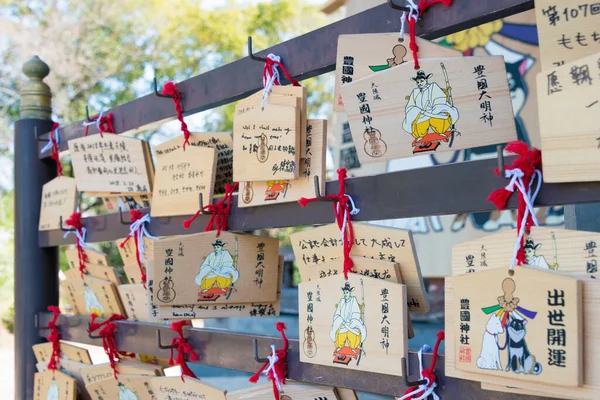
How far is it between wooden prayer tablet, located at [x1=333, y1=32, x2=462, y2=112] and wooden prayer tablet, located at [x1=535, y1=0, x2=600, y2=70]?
0.18 m

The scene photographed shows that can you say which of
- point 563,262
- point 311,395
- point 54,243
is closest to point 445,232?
point 54,243

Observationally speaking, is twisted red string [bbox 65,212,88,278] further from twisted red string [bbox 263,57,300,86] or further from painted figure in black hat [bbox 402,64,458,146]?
painted figure in black hat [bbox 402,64,458,146]

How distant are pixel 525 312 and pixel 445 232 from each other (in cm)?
300

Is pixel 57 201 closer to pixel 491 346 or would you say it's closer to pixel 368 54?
pixel 368 54

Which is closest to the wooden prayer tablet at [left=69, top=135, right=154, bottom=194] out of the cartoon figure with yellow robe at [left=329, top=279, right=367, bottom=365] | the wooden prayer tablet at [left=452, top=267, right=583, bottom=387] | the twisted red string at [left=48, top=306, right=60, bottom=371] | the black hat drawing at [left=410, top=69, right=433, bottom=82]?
the twisted red string at [left=48, top=306, right=60, bottom=371]

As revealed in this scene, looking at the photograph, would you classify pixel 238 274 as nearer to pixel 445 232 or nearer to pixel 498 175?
pixel 498 175

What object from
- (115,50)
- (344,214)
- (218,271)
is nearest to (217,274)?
(218,271)

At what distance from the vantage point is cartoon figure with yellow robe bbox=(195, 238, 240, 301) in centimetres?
122

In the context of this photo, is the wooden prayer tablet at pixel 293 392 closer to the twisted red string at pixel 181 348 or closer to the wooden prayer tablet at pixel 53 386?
the twisted red string at pixel 181 348

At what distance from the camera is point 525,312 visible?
0.77 meters

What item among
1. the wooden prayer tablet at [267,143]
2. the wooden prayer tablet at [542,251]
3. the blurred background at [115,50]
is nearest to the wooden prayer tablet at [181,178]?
the wooden prayer tablet at [267,143]

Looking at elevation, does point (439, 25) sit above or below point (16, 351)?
above

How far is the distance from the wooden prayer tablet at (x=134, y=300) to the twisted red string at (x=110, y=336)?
4cm

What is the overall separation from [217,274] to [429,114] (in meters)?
0.54
